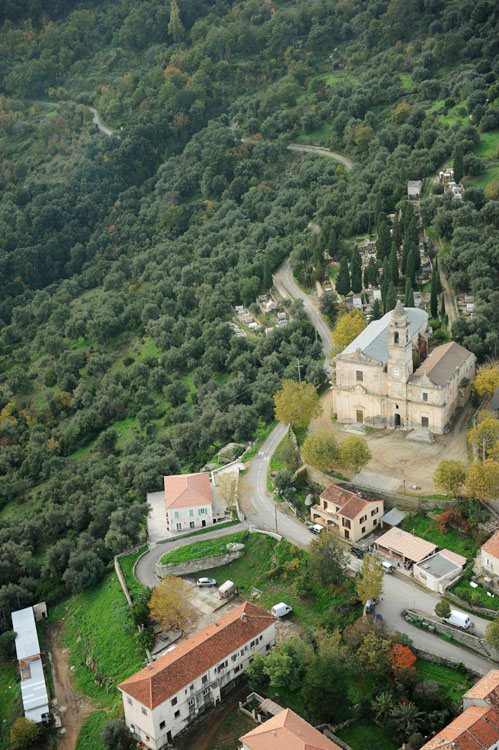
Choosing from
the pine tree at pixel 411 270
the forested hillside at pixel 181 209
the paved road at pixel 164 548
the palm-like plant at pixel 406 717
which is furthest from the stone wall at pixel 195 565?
the pine tree at pixel 411 270

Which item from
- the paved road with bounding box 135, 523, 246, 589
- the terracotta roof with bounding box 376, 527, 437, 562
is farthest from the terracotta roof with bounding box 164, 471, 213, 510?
the terracotta roof with bounding box 376, 527, 437, 562

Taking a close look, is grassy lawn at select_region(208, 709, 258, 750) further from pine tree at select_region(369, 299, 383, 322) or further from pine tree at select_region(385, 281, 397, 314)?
pine tree at select_region(369, 299, 383, 322)

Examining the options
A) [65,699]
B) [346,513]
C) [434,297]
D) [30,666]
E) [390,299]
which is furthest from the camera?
[434,297]

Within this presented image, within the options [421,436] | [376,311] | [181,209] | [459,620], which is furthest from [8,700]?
[181,209]

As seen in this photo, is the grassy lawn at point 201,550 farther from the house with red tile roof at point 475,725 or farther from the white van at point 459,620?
the house with red tile roof at point 475,725

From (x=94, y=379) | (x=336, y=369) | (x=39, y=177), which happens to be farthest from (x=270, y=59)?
(x=336, y=369)

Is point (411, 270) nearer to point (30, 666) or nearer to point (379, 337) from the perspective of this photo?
point (379, 337)
